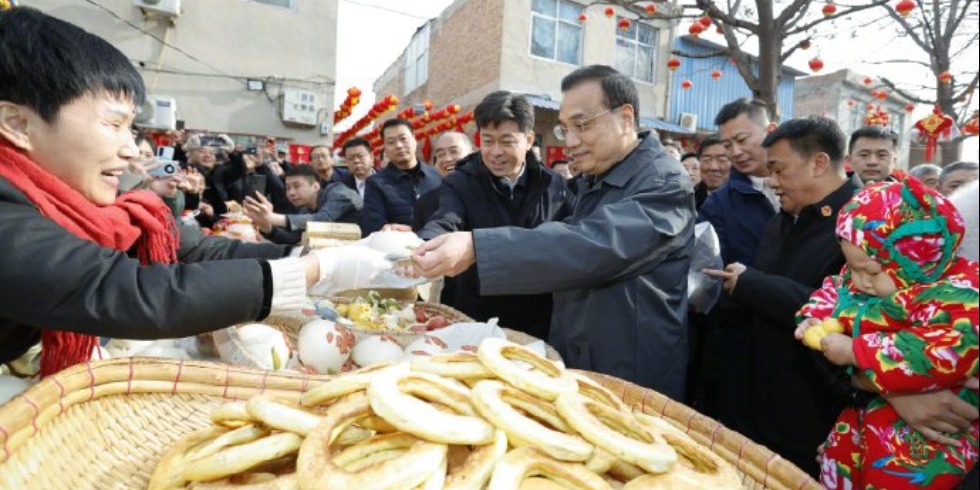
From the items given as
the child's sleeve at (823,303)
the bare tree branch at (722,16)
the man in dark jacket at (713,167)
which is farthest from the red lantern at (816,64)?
the child's sleeve at (823,303)

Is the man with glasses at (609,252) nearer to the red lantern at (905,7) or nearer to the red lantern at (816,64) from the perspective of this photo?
the red lantern at (905,7)

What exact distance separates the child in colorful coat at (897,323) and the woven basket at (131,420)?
0.40 meters

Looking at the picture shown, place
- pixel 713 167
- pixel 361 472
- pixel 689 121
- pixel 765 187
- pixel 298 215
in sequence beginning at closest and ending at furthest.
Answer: pixel 361 472 < pixel 765 187 < pixel 713 167 < pixel 298 215 < pixel 689 121

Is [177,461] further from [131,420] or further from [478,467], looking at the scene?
[478,467]

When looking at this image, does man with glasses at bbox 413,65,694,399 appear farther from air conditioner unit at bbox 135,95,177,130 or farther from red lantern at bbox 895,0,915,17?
air conditioner unit at bbox 135,95,177,130

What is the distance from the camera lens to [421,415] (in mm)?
1132

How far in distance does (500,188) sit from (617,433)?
2045 mm

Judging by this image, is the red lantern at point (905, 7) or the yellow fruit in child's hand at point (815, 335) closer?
the yellow fruit in child's hand at point (815, 335)

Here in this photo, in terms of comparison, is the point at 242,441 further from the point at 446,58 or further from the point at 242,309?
the point at 446,58

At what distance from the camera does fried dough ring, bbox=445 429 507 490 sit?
3.45 ft

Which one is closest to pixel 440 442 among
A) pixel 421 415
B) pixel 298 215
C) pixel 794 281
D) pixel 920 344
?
pixel 421 415

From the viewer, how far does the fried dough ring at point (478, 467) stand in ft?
3.45

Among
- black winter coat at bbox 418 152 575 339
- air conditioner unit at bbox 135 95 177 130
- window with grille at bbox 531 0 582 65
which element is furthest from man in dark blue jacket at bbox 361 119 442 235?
window with grille at bbox 531 0 582 65

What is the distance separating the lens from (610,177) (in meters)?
2.12
